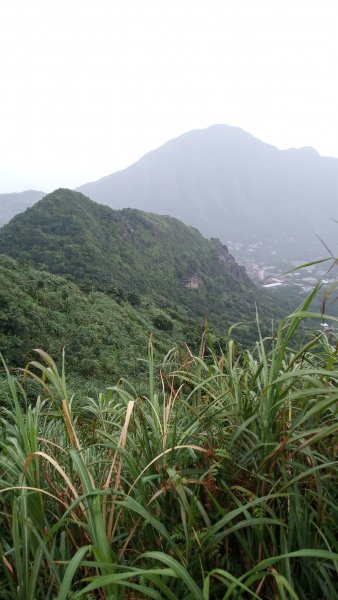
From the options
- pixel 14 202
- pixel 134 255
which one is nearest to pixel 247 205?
pixel 14 202

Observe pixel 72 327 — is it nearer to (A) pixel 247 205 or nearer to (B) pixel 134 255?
(B) pixel 134 255

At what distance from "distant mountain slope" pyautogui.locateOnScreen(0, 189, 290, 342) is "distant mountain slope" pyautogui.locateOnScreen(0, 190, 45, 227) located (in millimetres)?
90184

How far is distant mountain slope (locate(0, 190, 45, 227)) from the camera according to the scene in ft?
433

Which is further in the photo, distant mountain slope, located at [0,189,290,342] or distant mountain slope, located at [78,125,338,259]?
distant mountain slope, located at [78,125,338,259]

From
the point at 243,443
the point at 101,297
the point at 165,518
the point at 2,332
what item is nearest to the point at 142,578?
the point at 165,518

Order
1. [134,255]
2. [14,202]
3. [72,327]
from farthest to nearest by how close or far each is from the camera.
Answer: [14,202] → [134,255] → [72,327]

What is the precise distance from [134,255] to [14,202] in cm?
12523

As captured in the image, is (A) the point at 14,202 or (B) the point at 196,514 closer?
(B) the point at 196,514

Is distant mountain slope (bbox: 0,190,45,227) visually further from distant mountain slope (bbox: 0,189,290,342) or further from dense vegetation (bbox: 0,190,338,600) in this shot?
dense vegetation (bbox: 0,190,338,600)

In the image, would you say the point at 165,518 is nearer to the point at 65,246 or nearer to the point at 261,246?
the point at 65,246

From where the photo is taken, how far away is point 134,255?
42.6m

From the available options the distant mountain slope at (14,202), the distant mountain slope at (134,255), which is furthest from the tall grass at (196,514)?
the distant mountain slope at (14,202)

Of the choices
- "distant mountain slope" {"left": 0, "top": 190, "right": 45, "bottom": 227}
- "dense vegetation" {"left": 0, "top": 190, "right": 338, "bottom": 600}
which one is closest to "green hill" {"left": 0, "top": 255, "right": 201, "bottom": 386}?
"dense vegetation" {"left": 0, "top": 190, "right": 338, "bottom": 600}

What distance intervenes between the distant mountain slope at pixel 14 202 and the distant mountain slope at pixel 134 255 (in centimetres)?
9018
